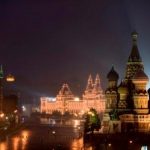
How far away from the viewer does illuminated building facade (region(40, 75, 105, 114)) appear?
445 ft

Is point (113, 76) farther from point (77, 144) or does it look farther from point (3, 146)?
point (3, 146)

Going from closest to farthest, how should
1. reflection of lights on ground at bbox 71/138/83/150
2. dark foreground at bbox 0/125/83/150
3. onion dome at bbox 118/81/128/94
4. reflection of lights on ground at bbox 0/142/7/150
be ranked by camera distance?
reflection of lights on ground at bbox 0/142/7/150 < dark foreground at bbox 0/125/83/150 < reflection of lights on ground at bbox 71/138/83/150 < onion dome at bbox 118/81/128/94

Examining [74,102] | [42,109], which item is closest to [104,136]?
[74,102]

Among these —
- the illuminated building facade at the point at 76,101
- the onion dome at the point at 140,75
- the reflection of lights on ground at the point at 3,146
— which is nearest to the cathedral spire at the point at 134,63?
the onion dome at the point at 140,75

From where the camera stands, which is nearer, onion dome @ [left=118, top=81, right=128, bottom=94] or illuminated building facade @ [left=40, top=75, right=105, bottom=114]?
onion dome @ [left=118, top=81, right=128, bottom=94]

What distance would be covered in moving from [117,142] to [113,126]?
906 centimetres

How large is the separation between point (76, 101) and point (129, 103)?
258ft

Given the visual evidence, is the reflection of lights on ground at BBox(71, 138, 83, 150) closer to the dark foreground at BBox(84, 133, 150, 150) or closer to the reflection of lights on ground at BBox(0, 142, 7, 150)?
the dark foreground at BBox(84, 133, 150, 150)

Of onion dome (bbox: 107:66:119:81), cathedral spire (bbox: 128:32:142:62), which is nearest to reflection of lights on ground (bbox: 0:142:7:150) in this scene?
onion dome (bbox: 107:66:119:81)

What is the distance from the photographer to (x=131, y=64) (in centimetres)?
7144

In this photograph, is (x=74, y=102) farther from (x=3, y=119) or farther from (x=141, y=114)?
(x=141, y=114)

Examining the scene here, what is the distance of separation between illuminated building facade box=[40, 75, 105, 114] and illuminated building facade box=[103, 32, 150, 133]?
5655cm

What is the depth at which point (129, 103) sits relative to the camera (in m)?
68.1

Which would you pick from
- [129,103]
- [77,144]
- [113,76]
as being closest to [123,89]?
[129,103]
